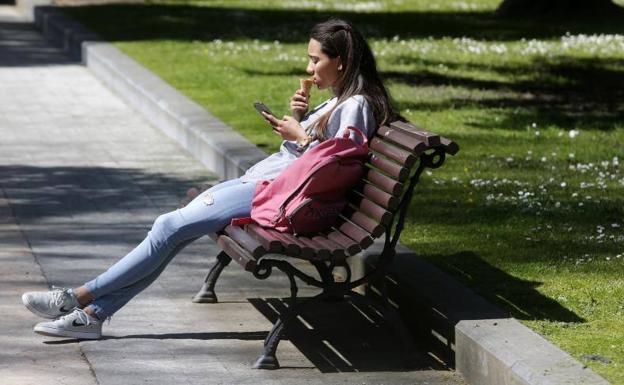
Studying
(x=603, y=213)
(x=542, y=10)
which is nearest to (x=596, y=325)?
(x=603, y=213)

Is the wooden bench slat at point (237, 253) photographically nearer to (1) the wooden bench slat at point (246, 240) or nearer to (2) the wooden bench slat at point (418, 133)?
(1) the wooden bench slat at point (246, 240)

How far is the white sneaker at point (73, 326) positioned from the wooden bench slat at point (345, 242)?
3.82ft

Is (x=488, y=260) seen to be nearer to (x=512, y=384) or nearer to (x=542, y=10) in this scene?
(x=512, y=384)

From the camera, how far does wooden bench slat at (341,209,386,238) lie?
261 inches

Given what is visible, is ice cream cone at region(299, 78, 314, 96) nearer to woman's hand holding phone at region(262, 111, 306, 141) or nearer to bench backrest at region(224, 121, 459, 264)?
woman's hand holding phone at region(262, 111, 306, 141)

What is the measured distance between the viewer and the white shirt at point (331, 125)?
690 centimetres

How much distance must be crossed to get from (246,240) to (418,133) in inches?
35.2

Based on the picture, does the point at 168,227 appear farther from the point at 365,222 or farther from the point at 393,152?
the point at 393,152

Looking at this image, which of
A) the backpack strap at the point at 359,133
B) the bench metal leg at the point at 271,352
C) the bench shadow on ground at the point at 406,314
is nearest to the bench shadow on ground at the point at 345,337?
the bench shadow on ground at the point at 406,314

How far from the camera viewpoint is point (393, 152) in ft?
22.2

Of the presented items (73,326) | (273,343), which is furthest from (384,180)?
(73,326)

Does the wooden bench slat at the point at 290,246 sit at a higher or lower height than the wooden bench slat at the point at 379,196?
lower

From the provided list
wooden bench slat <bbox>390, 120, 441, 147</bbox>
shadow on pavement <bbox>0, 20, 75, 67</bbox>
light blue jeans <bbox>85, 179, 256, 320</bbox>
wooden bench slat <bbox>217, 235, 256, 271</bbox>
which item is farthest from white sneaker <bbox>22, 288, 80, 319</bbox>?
shadow on pavement <bbox>0, 20, 75, 67</bbox>

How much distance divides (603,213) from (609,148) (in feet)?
8.15
